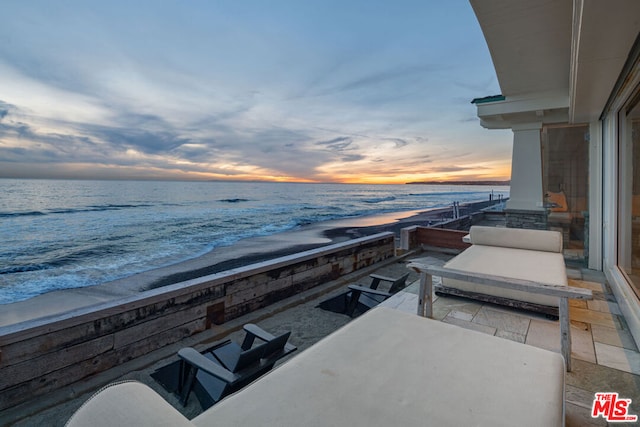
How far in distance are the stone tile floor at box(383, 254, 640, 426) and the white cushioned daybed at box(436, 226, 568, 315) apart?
0.16 metres

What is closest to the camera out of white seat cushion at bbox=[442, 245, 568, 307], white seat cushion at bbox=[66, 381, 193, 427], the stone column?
white seat cushion at bbox=[66, 381, 193, 427]

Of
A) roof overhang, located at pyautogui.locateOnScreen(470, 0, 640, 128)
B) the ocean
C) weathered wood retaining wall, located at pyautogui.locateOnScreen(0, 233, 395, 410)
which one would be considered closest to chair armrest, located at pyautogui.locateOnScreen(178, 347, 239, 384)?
weathered wood retaining wall, located at pyautogui.locateOnScreen(0, 233, 395, 410)

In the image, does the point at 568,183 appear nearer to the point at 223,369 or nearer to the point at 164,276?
the point at 223,369

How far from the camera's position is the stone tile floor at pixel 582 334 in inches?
72.0

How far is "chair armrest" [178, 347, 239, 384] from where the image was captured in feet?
5.78

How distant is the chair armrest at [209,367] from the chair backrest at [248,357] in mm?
67

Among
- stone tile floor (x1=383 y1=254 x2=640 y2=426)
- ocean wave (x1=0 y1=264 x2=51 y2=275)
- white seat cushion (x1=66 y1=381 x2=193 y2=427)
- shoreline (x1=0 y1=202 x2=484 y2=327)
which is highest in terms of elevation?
white seat cushion (x1=66 y1=381 x2=193 y2=427)

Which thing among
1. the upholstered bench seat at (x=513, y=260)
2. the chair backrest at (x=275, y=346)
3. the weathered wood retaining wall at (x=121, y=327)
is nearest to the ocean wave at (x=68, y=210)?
the weathered wood retaining wall at (x=121, y=327)

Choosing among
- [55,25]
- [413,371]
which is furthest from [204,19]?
[413,371]

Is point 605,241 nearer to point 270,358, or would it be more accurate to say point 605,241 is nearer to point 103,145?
point 270,358

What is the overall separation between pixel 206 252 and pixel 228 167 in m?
25.5

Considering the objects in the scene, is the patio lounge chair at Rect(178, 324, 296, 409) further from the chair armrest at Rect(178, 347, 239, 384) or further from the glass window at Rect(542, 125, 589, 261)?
the glass window at Rect(542, 125, 589, 261)

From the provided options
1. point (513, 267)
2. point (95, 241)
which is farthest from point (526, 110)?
point (95, 241)

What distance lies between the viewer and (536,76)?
176 inches
